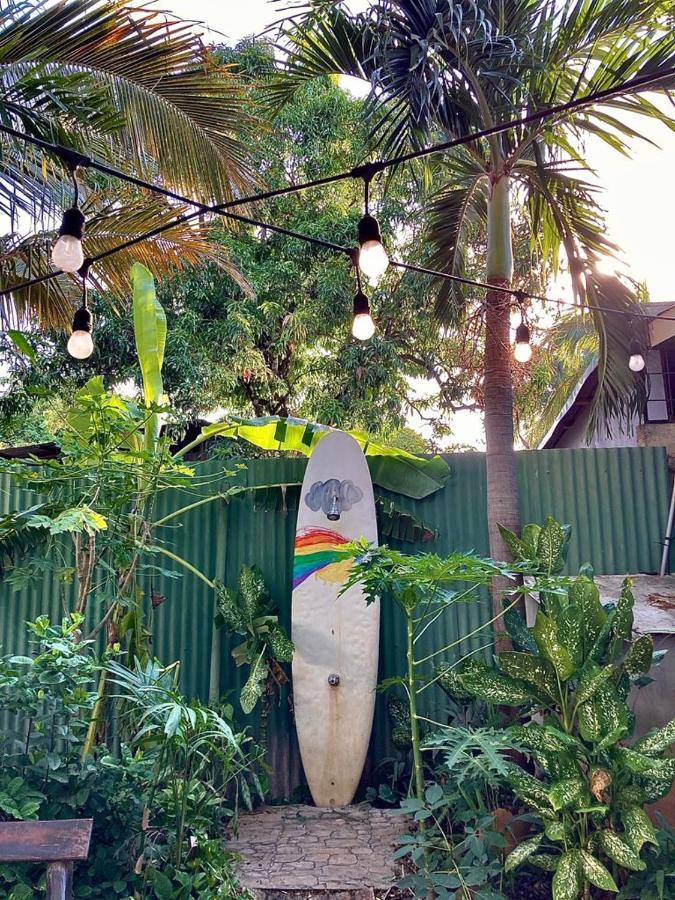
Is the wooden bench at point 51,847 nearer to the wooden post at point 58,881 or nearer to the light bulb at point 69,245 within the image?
the wooden post at point 58,881

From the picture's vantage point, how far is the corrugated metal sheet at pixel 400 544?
17.0 feet

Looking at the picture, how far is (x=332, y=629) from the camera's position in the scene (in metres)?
4.91

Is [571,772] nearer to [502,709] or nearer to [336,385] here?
[502,709]

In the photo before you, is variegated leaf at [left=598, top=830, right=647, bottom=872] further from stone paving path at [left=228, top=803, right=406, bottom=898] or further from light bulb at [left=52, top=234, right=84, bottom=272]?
light bulb at [left=52, top=234, right=84, bottom=272]

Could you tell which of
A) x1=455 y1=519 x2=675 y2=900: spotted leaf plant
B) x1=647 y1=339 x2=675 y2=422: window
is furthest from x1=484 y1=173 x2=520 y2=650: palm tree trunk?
x1=647 y1=339 x2=675 y2=422: window

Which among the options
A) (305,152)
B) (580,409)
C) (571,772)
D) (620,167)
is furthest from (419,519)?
(305,152)

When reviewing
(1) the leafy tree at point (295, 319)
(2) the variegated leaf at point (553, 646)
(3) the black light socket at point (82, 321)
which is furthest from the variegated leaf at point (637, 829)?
(1) the leafy tree at point (295, 319)

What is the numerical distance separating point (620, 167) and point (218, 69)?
2.66 m

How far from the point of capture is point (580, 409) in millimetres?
8977

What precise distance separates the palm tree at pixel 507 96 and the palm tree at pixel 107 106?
0.75 metres

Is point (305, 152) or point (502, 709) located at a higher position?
point (305, 152)

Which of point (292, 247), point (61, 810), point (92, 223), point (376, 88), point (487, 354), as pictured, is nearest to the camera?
point (61, 810)

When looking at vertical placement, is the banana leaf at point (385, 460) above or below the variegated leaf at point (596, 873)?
above

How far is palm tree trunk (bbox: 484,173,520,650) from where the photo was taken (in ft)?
15.1
